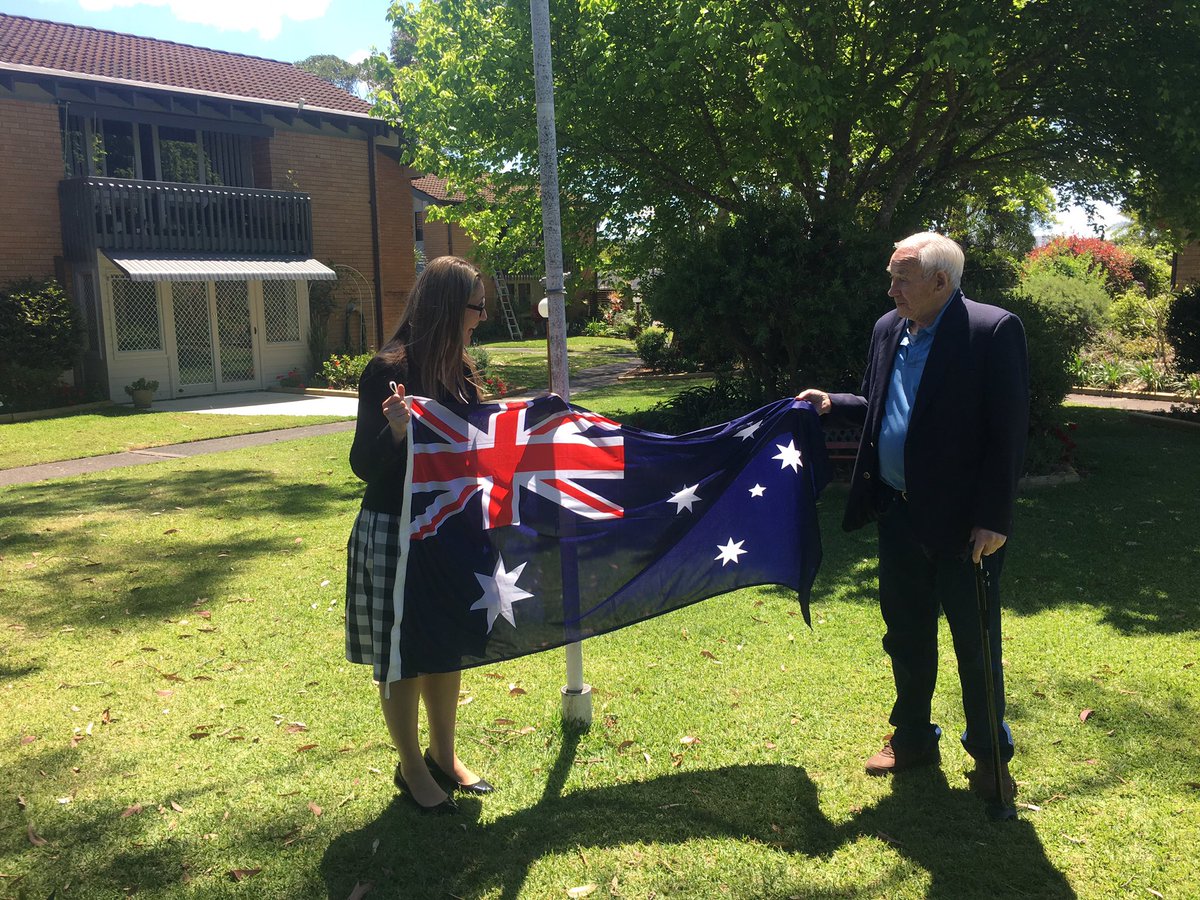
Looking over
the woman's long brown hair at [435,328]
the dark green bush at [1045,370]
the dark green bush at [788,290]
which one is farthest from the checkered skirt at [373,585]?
the dark green bush at [1045,370]

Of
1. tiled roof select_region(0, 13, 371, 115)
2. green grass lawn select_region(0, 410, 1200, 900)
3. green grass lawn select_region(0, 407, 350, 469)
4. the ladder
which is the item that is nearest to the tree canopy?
the ladder

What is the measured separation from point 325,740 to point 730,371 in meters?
8.19

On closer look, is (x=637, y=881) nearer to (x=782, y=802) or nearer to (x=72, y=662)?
(x=782, y=802)

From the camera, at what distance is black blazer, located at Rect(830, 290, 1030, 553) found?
3.36m

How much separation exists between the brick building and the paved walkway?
60.7 inches

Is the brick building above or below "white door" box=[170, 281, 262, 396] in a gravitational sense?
above

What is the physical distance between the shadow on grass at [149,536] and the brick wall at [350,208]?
12619 millimetres

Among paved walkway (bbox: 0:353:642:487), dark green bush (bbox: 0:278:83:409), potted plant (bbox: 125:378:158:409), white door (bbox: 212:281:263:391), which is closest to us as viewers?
paved walkway (bbox: 0:353:642:487)

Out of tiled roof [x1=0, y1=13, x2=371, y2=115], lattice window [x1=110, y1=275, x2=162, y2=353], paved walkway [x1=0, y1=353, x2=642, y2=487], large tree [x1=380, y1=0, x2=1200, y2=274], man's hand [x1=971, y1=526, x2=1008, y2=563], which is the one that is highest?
tiled roof [x1=0, y1=13, x2=371, y2=115]

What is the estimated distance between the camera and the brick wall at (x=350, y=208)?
2203 centimetres

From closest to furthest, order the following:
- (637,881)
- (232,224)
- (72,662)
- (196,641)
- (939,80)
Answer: (637,881) → (72,662) → (196,641) → (939,80) → (232,224)

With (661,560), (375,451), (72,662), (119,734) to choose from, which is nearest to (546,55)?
(375,451)

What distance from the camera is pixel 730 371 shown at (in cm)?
1156

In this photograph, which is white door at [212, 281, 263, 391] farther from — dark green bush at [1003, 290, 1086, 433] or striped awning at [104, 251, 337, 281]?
dark green bush at [1003, 290, 1086, 433]
